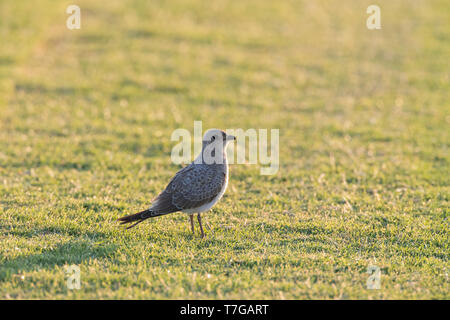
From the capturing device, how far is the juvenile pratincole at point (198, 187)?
7930mm

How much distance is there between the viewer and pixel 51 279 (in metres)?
6.73

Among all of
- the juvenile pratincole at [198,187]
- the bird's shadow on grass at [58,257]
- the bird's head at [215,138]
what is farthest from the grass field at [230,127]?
the bird's head at [215,138]

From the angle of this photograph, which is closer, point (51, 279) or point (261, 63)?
point (51, 279)

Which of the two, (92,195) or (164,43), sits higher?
(164,43)

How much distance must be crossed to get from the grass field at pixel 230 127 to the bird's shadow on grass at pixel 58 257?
0.03m

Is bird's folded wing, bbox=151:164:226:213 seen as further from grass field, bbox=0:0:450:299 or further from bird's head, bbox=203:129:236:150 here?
grass field, bbox=0:0:450:299

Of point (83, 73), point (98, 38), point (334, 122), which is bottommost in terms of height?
point (334, 122)

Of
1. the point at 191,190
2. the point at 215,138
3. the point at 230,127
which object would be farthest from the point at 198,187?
the point at 230,127

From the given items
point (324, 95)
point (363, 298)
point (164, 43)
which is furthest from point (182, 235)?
point (164, 43)

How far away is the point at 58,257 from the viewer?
7.32m

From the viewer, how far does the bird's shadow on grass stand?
6.98 m

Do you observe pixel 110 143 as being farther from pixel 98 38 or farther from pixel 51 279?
pixel 98 38

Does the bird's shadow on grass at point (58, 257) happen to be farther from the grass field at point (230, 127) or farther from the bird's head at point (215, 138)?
the bird's head at point (215, 138)
